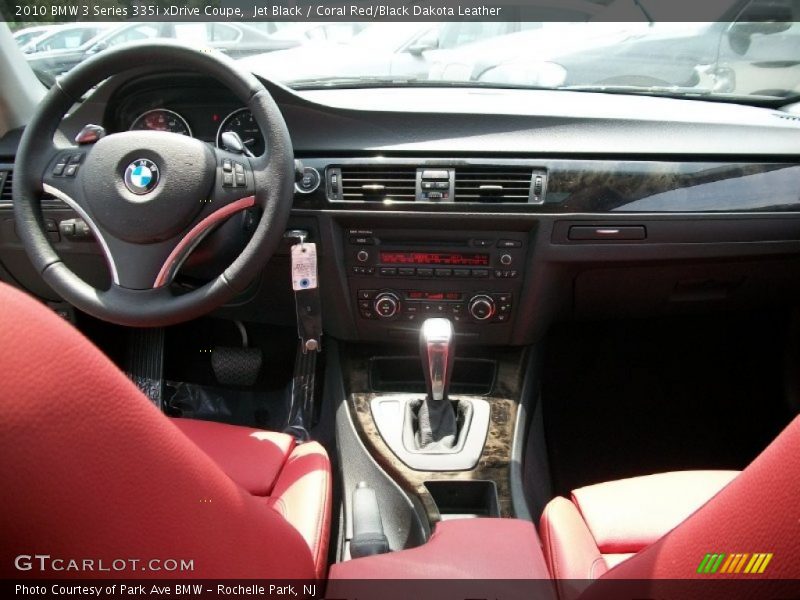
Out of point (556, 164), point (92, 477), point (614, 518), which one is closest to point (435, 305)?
point (556, 164)

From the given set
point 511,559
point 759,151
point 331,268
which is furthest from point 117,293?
point 759,151

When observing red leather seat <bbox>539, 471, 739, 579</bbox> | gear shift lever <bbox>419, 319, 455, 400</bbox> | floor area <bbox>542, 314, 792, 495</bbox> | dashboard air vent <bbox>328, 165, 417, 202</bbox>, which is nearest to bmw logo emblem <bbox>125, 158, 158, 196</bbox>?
dashboard air vent <bbox>328, 165, 417, 202</bbox>

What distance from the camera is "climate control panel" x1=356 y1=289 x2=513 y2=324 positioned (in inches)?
76.5

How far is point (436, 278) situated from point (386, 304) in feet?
0.57

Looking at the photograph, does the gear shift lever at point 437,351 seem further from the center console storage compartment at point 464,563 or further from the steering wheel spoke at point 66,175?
the steering wheel spoke at point 66,175

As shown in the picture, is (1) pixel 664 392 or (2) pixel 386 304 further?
(1) pixel 664 392

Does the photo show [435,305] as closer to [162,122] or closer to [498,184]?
[498,184]

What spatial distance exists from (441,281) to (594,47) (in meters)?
0.86

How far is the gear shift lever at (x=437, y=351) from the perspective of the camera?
5.79 feet

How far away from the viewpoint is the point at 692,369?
94.2 inches

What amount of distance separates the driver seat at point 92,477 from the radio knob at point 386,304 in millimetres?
1172

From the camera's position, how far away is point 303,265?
5.73ft

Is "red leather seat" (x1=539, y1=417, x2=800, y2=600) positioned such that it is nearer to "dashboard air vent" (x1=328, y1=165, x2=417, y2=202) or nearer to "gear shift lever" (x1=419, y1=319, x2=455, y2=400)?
"gear shift lever" (x1=419, y1=319, x2=455, y2=400)

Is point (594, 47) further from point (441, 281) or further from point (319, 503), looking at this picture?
point (319, 503)
